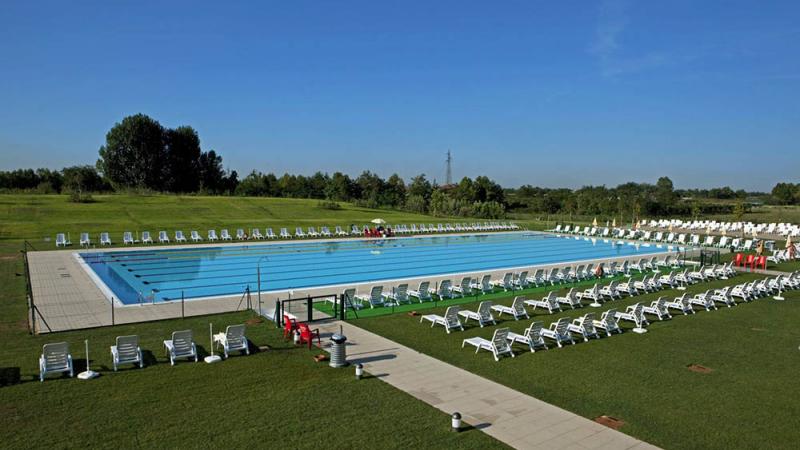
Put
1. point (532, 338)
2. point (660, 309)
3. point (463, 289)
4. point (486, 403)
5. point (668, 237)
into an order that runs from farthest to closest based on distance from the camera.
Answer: point (668, 237) → point (463, 289) → point (660, 309) → point (532, 338) → point (486, 403)

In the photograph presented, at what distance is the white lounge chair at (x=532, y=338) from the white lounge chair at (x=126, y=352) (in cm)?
750

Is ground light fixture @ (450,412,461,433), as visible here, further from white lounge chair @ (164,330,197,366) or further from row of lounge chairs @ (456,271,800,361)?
white lounge chair @ (164,330,197,366)

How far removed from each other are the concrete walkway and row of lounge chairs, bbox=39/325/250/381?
2.43 metres

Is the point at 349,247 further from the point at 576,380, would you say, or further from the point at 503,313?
the point at 576,380

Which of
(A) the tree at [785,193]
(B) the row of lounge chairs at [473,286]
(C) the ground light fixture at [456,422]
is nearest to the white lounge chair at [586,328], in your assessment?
(B) the row of lounge chairs at [473,286]

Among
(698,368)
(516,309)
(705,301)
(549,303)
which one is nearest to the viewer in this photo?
(698,368)

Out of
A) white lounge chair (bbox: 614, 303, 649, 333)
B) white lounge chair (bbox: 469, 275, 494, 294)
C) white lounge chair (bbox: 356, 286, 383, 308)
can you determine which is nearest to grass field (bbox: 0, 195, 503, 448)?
white lounge chair (bbox: 356, 286, 383, 308)

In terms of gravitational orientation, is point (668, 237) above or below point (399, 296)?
above

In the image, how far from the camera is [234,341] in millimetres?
10992

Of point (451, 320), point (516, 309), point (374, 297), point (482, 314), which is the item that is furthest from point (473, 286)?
point (451, 320)

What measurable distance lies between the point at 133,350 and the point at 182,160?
73724 millimetres

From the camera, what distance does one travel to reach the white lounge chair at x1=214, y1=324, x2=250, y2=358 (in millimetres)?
10820

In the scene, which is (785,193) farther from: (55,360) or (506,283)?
(55,360)

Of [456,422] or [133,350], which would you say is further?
[133,350]
